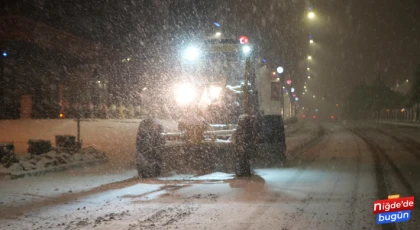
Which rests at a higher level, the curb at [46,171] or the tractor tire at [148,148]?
the tractor tire at [148,148]

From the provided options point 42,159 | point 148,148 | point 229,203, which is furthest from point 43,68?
point 229,203

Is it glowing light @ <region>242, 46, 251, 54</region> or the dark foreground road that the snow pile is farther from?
glowing light @ <region>242, 46, 251, 54</region>

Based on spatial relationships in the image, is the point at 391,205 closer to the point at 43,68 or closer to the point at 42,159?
the point at 42,159

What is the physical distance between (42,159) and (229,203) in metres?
7.06

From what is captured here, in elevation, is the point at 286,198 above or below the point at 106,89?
below

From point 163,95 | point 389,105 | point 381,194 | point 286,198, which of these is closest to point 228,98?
point 163,95

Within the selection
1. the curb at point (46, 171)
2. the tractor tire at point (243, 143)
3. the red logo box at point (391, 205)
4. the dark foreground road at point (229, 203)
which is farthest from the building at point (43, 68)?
the red logo box at point (391, 205)

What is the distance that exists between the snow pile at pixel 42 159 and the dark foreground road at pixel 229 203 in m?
1.87

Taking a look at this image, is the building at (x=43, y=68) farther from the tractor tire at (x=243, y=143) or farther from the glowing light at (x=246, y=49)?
the tractor tire at (x=243, y=143)

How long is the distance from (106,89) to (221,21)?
11.0 metres

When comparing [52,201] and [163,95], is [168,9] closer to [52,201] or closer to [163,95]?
[163,95]

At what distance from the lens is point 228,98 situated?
36.5 ft

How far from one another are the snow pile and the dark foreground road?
187cm

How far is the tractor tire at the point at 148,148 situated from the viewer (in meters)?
11.1
